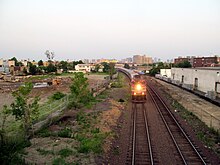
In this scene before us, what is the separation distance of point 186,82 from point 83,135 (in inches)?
1414

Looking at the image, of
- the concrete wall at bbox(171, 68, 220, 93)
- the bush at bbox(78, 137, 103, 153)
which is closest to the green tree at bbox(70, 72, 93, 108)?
the bush at bbox(78, 137, 103, 153)

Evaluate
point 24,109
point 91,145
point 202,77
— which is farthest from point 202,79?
point 24,109

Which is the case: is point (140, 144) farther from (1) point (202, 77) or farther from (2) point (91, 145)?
(1) point (202, 77)

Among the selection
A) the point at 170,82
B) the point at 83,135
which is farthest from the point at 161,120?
Answer: the point at 170,82

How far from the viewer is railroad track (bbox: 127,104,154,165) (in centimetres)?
1229

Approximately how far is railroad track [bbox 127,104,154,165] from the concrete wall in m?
14.7

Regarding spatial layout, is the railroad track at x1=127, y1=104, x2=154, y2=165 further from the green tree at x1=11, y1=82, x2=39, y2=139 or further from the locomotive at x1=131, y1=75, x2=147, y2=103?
the locomotive at x1=131, y1=75, x2=147, y2=103

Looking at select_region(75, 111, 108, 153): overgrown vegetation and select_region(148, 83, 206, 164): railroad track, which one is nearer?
select_region(148, 83, 206, 164): railroad track

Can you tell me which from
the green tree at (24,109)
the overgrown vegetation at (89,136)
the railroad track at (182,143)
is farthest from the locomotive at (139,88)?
the green tree at (24,109)

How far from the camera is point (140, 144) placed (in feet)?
48.5

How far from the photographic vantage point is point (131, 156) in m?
12.7

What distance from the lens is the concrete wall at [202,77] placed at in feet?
105

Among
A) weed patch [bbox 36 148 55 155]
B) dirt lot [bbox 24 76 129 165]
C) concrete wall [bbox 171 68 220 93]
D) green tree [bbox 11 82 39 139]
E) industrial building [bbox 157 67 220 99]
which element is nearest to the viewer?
dirt lot [bbox 24 76 129 165]

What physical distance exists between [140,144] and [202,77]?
1023 inches
